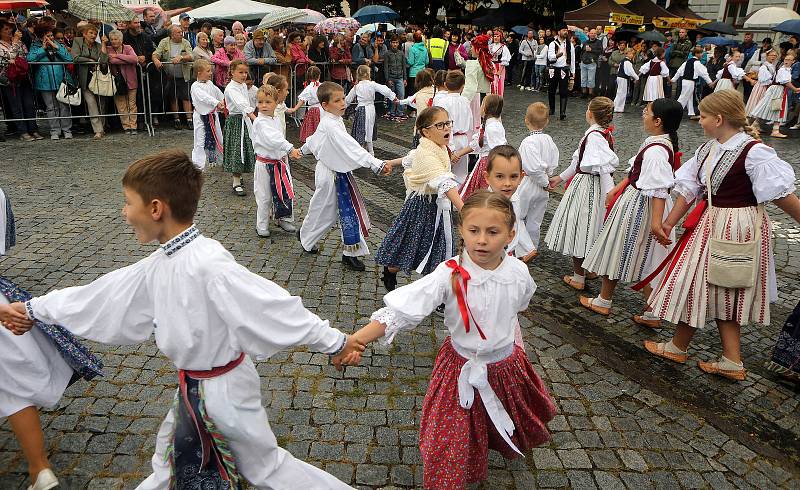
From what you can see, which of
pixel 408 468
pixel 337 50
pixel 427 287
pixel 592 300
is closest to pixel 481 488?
pixel 408 468

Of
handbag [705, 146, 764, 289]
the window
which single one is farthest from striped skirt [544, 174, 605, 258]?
the window

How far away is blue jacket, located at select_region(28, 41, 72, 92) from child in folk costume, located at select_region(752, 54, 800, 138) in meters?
15.2

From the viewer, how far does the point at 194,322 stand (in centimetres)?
229

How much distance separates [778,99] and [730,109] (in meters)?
11.9

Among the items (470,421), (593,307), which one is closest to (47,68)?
(593,307)

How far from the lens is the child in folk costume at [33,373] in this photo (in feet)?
9.07

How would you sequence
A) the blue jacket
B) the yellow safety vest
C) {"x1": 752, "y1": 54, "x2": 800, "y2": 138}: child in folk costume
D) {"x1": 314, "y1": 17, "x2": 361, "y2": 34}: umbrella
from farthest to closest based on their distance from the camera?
{"x1": 314, "y1": 17, "x2": 361, "y2": 34}: umbrella, the yellow safety vest, {"x1": 752, "y1": 54, "x2": 800, "y2": 138}: child in folk costume, the blue jacket

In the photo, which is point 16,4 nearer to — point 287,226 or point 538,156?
point 287,226

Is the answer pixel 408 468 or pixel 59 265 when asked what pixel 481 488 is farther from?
pixel 59 265

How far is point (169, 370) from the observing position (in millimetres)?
4086

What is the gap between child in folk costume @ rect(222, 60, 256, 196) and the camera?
27.2 feet

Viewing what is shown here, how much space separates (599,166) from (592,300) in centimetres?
126

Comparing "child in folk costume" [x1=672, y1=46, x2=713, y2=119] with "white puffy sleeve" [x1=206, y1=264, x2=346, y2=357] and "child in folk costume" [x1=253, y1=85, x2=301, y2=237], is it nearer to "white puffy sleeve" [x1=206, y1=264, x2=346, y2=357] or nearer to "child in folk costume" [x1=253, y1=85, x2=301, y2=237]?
"child in folk costume" [x1=253, y1=85, x2=301, y2=237]

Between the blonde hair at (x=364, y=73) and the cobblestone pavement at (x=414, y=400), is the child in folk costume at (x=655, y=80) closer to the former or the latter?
the blonde hair at (x=364, y=73)
